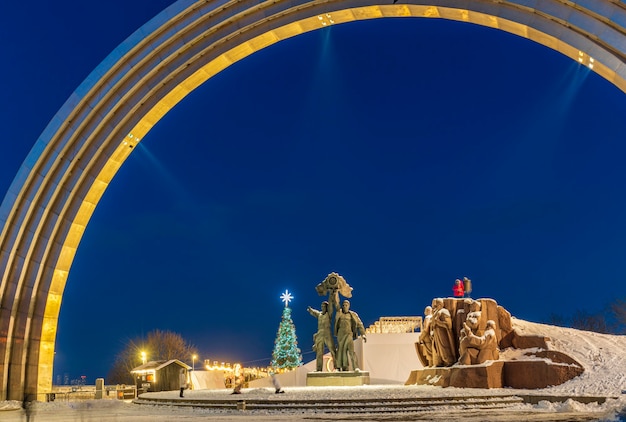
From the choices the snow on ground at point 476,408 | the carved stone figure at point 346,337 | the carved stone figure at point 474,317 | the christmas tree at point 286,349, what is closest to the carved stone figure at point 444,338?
the carved stone figure at point 474,317

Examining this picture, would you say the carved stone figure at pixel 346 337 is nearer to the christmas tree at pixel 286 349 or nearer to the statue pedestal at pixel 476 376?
the statue pedestal at pixel 476 376

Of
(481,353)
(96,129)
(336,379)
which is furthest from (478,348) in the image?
(96,129)

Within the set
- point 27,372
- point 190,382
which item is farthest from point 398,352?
point 27,372

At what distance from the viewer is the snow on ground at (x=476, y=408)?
10.3m

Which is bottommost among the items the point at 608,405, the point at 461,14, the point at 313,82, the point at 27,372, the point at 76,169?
the point at 608,405

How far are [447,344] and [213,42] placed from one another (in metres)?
11.2

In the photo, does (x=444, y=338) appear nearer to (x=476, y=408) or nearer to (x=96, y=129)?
(x=476, y=408)

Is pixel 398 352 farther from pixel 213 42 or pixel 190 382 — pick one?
pixel 213 42

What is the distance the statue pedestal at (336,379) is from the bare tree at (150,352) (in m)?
40.3

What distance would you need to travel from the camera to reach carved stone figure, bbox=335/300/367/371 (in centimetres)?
2098

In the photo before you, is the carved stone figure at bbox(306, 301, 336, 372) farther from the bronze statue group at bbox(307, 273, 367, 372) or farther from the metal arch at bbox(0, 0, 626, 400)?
the metal arch at bbox(0, 0, 626, 400)

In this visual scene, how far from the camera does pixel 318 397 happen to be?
43.0 ft

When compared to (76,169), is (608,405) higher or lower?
lower

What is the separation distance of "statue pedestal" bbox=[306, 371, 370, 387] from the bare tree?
40.3 meters
